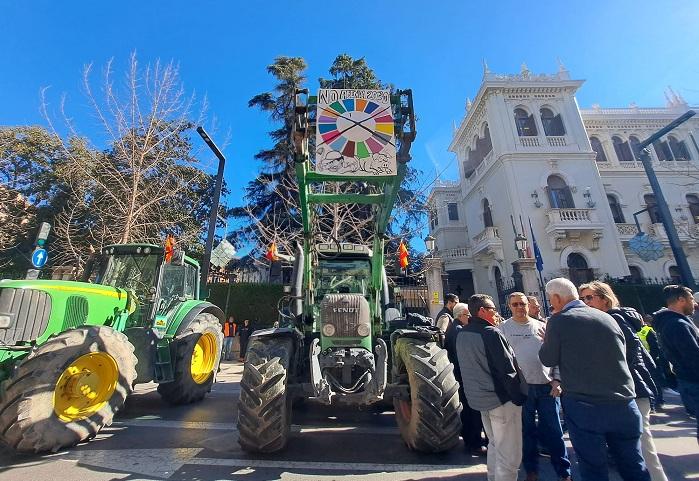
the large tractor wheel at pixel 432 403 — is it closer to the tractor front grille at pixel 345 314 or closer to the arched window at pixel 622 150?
the tractor front grille at pixel 345 314

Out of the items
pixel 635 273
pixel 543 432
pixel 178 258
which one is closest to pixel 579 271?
pixel 635 273

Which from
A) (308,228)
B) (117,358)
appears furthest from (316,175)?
(117,358)

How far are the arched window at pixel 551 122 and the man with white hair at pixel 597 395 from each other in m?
21.7

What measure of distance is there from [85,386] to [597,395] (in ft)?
16.9

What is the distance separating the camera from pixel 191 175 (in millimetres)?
16000

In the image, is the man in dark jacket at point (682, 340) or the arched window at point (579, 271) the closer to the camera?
the man in dark jacket at point (682, 340)

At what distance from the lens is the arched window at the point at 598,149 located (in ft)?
72.2

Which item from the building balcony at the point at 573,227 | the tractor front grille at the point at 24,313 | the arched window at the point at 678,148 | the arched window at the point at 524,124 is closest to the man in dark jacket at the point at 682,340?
the tractor front grille at the point at 24,313

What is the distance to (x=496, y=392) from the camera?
2707 mm

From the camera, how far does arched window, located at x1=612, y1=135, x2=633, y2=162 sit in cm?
2202

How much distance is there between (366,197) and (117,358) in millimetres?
3575

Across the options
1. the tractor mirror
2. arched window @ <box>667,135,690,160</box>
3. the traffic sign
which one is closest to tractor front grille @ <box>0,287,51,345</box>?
the tractor mirror

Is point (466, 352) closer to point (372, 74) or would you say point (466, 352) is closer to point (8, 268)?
point (372, 74)

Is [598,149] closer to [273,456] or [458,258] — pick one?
[458,258]
